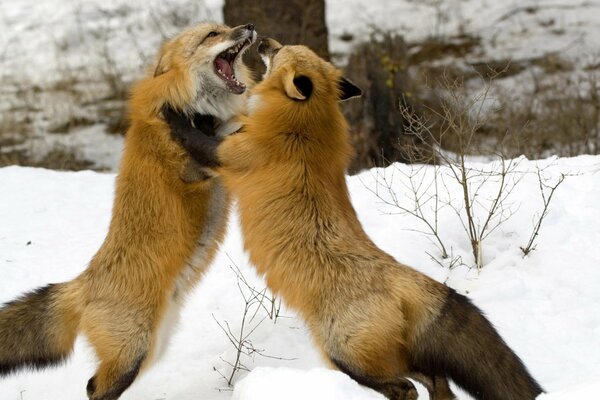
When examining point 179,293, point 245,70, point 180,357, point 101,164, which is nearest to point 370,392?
point 179,293

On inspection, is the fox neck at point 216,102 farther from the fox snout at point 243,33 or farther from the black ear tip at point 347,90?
the black ear tip at point 347,90

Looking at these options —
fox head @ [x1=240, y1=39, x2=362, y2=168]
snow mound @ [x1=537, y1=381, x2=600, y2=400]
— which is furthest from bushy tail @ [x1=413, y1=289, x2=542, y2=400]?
fox head @ [x1=240, y1=39, x2=362, y2=168]

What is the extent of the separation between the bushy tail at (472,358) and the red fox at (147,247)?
1.99 meters

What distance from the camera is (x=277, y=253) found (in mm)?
5391

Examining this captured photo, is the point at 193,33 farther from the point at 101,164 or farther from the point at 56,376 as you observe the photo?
the point at 101,164

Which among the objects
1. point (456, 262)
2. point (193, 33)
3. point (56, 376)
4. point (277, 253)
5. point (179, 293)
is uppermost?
point (193, 33)

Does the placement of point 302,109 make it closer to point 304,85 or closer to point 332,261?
point 304,85

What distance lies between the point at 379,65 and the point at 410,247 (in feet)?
16.4

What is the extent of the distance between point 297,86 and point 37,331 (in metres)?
2.53

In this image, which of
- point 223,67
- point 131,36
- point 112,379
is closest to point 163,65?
point 223,67

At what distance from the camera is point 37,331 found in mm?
5910

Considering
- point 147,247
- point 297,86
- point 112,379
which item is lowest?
point 112,379

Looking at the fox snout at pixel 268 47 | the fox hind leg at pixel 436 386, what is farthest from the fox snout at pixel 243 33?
the fox hind leg at pixel 436 386

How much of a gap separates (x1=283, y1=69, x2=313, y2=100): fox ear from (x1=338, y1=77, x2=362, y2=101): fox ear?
451 millimetres
